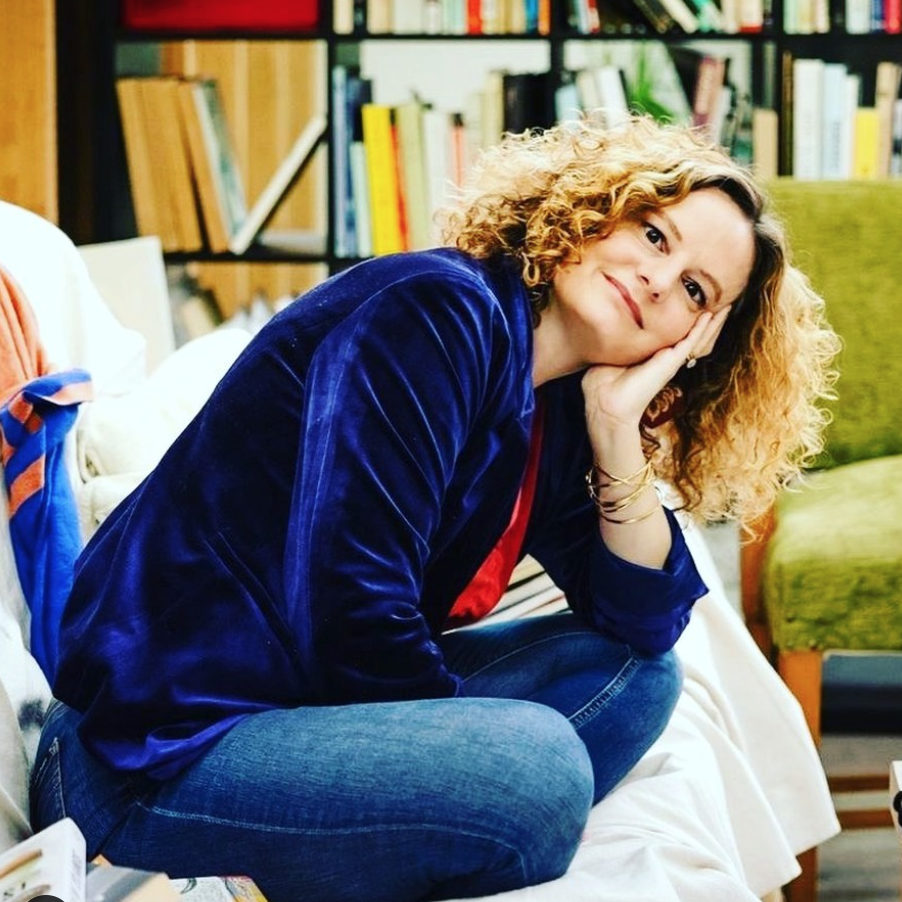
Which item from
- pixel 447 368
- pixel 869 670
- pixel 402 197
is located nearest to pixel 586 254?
pixel 447 368

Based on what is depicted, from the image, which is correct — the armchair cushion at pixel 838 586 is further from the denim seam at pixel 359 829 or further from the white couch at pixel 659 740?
the denim seam at pixel 359 829

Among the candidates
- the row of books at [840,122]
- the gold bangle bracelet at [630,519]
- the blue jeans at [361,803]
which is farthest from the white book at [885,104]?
the blue jeans at [361,803]

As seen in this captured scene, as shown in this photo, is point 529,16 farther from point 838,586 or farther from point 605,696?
point 605,696

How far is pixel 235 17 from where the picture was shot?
10.7 feet

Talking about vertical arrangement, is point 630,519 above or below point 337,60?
below

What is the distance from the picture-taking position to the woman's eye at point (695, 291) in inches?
54.9

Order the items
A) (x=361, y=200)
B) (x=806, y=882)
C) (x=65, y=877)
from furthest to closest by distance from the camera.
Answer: (x=361, y=200) < (x=806, y=882) < (x=65, y=877)

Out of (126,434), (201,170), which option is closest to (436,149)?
(201,170)

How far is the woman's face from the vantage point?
136 centimetres

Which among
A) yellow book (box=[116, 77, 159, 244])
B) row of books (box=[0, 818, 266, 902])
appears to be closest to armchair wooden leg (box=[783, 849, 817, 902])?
row of books (box=[0, 818, 266, 902])

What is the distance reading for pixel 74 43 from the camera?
323 cm

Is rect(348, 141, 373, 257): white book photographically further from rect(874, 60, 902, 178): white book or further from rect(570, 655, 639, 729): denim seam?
rect(570, 655, 639, 729): denim seam

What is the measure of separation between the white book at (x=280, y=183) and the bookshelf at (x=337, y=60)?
0.02 m

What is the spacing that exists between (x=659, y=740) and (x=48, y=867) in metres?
0.78
